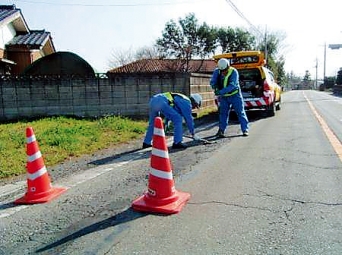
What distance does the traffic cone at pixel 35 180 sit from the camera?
4180 millimetres

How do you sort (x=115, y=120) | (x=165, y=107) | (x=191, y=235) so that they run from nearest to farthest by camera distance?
(x=191, y=235) < (x=165, y=107) < (x=115, y=120)

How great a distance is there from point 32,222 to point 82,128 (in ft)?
19.1

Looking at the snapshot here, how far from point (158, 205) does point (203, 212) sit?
1.63ft

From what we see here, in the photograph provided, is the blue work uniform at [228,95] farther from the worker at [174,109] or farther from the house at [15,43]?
the house at [15,43]

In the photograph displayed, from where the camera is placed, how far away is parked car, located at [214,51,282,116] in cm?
1200

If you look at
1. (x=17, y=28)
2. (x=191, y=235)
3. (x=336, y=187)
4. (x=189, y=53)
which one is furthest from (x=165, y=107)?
(x=189, y=53)

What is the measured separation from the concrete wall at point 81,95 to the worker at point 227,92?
150 inches

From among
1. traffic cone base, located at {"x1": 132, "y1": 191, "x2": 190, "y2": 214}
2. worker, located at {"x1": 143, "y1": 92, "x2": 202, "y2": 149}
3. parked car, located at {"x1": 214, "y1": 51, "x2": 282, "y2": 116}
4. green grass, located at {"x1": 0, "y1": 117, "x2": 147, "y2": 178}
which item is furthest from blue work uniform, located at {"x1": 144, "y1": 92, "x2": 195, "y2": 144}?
parked car, located at {"x1": 214, "y1": 51, "x2": 282, "y2": 116}

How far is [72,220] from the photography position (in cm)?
351

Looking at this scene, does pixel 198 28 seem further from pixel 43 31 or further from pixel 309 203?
pixel 309 203

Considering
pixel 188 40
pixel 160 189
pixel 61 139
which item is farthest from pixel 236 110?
pixel 188 40

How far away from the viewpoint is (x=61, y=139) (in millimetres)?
7574

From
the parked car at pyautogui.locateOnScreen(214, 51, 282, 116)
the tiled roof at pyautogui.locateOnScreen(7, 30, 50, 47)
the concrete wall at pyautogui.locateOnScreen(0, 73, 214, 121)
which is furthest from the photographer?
the tiled roof at pyautogui.locateOnScreen(7, 30, 50, 47)

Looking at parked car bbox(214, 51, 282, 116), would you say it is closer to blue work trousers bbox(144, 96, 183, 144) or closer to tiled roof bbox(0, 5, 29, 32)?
blue work trousers bbox(144, 96, 183, 144)
